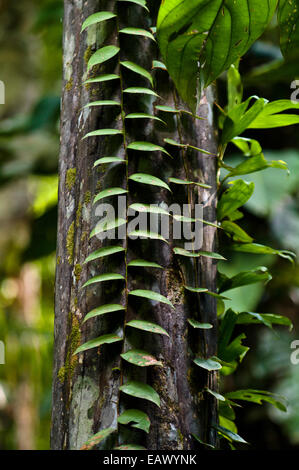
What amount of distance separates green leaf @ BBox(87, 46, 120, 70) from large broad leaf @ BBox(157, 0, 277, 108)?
90 mm

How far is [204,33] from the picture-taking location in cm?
71

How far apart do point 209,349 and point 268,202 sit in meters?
1.27

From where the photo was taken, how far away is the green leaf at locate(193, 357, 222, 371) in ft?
2.33

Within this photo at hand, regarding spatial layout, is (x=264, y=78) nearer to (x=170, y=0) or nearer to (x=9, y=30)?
(x=170, y=0)

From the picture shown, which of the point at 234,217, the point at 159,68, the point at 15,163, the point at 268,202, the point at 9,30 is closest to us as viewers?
the point at 159,68

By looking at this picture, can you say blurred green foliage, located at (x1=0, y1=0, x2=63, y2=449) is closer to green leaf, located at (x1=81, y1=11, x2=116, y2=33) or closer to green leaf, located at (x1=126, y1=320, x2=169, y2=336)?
green leaf, located at (x1=81, y1=11, x2=116, y2=33)

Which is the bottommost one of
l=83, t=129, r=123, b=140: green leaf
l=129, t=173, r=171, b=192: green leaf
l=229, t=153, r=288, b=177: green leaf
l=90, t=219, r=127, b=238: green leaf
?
l=90, t=219, r=127, b=238: green leaf

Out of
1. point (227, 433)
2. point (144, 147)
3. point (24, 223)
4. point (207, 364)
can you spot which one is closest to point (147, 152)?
point (144, 147)

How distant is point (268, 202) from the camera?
1.92 metres

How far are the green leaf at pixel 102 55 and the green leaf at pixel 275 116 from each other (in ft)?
0.98

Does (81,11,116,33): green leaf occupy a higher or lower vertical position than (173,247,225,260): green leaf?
higher

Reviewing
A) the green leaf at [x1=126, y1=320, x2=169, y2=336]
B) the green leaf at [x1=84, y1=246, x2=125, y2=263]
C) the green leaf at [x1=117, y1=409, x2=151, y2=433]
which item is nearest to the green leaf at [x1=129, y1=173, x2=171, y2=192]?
the green leaf at [x1=84, y1=246, x2=125, y2=263]

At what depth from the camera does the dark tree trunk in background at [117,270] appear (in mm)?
673
